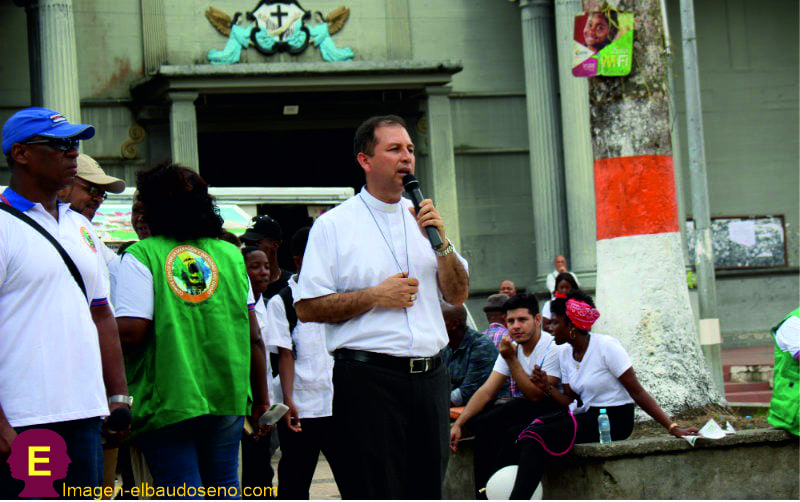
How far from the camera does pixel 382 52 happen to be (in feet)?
71.4

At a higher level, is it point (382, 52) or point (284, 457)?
point (382, 52)

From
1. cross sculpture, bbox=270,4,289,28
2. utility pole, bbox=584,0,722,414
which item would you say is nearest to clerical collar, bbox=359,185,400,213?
utility pole, bbox=584,0,722,414

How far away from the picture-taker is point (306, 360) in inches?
317

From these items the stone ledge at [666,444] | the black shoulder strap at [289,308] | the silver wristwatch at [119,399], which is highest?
the black shoulder strap at [289,308]

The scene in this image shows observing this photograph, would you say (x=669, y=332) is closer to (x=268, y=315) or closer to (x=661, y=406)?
(x=661, y=406)

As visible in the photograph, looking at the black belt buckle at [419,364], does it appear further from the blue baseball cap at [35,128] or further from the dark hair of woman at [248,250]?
the dark hair of woman at [248,250]

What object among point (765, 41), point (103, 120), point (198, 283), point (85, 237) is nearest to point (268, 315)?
point (198, 283)

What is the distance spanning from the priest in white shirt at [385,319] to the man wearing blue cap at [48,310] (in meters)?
0.96

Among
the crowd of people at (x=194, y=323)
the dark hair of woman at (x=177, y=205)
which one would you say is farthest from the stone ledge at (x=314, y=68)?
the dark hair of woman at (x=177, y=205)

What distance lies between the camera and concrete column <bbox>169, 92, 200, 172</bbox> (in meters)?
19.8

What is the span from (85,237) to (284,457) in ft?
9.84

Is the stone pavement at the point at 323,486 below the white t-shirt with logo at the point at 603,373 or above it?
below

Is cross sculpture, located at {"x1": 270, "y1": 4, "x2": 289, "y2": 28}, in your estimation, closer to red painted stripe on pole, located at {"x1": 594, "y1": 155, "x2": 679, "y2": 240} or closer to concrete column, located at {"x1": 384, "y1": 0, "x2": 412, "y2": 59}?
concrete column, located at {"x1": 384, "y1": 0, "x2": 412, "y2": 59}

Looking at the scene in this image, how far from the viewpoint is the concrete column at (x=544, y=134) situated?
21953 millimetres
